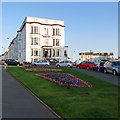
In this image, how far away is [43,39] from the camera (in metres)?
55.9

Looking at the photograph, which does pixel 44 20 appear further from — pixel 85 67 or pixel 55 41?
pixel 85 67

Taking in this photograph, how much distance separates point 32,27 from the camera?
179ft

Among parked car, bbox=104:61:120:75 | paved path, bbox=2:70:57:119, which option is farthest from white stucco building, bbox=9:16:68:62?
paved path, bbox=2:70:57:119

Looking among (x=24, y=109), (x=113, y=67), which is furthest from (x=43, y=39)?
(x=24, y=109)

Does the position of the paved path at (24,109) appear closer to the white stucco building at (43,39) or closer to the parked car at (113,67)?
the parked car at (113,67)

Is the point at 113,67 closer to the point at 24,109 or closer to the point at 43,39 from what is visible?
the point at 24,109

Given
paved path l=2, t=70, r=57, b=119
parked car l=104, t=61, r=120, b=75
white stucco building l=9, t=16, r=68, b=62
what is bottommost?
paved path l=2, t=70, r=57, b=119

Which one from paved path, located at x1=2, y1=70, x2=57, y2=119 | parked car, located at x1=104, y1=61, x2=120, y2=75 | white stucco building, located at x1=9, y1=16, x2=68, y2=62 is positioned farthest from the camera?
white stucco building, located at x1=9, y1=16, x2=68, y2=62

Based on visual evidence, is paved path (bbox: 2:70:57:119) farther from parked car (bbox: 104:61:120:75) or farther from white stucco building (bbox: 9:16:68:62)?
white stucco building (bbox: 9:16:68:62)

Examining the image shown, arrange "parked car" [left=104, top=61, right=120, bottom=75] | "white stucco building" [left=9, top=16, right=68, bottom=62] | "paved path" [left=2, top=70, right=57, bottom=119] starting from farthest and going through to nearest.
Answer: "white stucco building" [left=9, top=16, right=68, bottom=62], "parked car" [left=104, top=61, right=120, bottom=75], "paved path" [left=2, top=70, right=57, bottom=119]

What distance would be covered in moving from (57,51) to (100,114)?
50905 mm

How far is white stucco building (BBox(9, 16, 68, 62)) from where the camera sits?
5388cm

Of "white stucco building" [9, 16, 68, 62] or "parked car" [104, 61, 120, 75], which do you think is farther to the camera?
"white stucco building" [9, 16, 68, 62]

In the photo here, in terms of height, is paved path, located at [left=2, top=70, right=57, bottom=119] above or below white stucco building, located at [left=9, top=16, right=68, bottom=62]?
below
